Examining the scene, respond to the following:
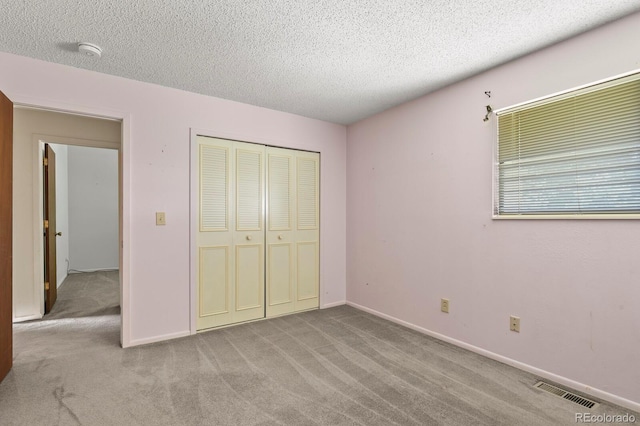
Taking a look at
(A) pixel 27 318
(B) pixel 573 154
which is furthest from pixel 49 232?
(B) pixel 573 154

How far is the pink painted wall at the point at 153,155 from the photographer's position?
253 centimetres

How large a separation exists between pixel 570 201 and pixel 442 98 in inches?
55.5

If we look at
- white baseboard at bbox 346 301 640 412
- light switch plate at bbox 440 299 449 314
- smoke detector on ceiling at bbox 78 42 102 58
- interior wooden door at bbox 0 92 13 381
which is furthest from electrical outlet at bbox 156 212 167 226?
light switch plate at bbox 440 299 449 314

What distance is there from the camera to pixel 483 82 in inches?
103

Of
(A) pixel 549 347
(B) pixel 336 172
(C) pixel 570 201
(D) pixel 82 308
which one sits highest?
(B) pixel 336 172

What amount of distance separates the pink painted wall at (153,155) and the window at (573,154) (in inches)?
101

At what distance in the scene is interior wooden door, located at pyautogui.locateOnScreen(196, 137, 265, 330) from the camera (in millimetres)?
3186

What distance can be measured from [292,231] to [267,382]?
1899 mm

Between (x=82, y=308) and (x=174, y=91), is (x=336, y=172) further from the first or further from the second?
(x=82, y=308)

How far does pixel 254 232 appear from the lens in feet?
11.6

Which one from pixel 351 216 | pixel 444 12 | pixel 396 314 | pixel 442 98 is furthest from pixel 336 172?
pixel 444 12

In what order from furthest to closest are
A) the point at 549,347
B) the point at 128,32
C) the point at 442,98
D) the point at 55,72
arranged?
the point at 442,98
the point at 55,72
the point at 549,347
the point at 128,32

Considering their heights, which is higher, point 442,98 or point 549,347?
point 442,98

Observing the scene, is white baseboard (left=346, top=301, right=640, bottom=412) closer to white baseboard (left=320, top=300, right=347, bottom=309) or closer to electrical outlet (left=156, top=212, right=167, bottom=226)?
white baseboard (left=320, top=300, right=347, bottom=309)
